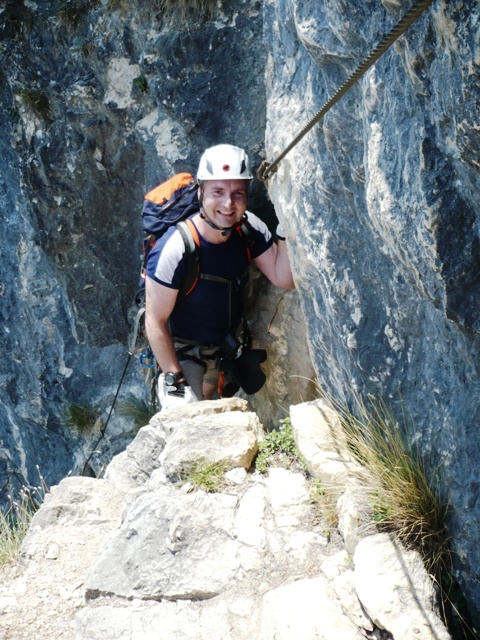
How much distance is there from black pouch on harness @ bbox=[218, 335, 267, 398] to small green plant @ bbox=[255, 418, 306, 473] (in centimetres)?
132

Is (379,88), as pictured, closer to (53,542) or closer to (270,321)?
(270,321)

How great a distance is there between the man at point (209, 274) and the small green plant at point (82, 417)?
118 inches

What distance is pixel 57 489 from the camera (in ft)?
19.6

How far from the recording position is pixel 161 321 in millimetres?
5977

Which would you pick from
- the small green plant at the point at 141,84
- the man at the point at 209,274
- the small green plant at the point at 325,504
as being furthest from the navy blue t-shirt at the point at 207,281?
the small green plant at the point at 325,504

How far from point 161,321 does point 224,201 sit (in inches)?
48.2

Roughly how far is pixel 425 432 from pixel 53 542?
3.16 meters

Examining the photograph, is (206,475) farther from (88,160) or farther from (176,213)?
(88,160)

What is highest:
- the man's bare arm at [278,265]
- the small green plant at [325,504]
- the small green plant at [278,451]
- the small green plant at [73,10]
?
the small green plant at [73,10]

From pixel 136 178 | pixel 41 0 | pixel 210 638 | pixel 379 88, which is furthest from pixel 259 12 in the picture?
pixel 210 638

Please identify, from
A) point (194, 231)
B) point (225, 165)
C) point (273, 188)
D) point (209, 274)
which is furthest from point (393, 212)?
point (209, 274)

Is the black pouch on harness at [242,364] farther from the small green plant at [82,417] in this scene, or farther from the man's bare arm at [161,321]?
the small green plant at [82,417]

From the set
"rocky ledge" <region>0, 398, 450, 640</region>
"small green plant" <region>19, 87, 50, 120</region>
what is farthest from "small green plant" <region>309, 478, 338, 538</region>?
"small green plant" <region>19, 87, 50, 120</region>

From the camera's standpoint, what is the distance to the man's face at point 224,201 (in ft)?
18.4
